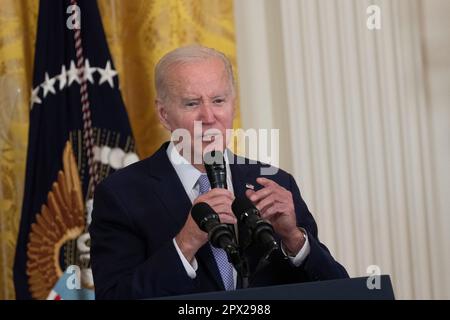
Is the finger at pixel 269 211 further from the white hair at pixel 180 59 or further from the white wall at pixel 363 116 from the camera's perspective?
the white wall at pixel 363 116

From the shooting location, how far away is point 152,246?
83.9 inches

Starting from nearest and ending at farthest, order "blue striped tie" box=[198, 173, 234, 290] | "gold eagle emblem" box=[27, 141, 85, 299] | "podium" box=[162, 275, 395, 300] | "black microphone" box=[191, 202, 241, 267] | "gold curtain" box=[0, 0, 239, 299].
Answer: "podium" box=[162, 275, 395, 300]
"black microphone" box=[191, 202, 241, 267]
"blue striped tie" box=[198, 173, 234, 290]
"gold eagle emblem" box=[27, 141, 85, 299]
"gold curtain" box=[0, 0, 239, 299]

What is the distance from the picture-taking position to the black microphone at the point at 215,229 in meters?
1.73

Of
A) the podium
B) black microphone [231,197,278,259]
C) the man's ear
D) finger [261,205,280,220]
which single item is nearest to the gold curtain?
the man's ear

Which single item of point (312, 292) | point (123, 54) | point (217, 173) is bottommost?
point (312, 292)

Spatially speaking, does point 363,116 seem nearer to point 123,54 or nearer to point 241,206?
point 123,54

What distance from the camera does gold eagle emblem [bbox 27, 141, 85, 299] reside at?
342 cm

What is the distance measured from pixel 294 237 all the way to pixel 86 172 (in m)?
1.58

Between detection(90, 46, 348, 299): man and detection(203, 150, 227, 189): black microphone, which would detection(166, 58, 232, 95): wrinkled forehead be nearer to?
detection(90, 46, 348, 299): man

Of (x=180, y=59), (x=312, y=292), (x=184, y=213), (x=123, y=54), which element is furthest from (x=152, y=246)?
(x=123, y=54)

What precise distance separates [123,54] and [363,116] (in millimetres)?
1253

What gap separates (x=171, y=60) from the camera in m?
2.23

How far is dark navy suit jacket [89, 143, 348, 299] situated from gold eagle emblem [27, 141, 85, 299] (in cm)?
120

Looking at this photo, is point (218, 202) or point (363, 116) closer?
point (218, 202)
